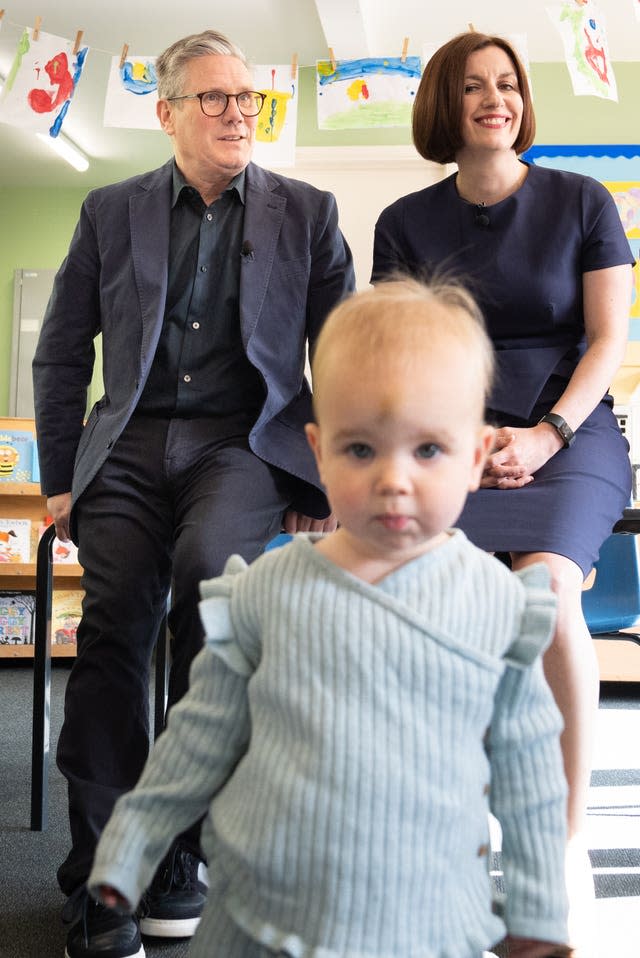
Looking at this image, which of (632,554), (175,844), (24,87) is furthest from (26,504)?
(175,844)

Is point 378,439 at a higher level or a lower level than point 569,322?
lower

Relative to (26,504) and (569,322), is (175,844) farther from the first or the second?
(26,504)

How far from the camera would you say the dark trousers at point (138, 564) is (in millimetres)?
1389

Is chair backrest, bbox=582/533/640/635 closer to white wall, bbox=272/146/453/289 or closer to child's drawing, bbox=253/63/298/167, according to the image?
child's drawing, bbox=253/63/298/167

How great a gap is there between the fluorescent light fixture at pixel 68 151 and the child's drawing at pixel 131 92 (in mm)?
3207

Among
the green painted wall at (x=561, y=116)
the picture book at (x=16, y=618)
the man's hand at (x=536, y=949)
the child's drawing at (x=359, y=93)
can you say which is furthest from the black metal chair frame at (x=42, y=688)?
the green painted wall at (x=561, y=116)

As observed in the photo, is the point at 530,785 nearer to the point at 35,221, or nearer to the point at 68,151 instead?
the point at 68,151

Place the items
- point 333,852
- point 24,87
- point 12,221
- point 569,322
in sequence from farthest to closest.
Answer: point 12,221, point 24,87, point 569,322, point 333,852

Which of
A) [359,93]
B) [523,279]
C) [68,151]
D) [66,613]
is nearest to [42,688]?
[523,279]

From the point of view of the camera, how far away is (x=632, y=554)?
8.16ft

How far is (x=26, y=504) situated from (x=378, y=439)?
398 centimetres

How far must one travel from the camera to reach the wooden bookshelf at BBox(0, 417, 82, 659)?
4328 mm

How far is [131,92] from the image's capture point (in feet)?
9.50

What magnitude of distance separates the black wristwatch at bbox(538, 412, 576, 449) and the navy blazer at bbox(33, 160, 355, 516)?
1.22ft
